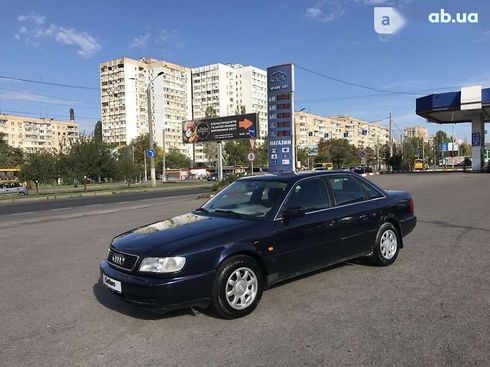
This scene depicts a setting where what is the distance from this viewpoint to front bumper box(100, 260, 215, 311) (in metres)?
4.06

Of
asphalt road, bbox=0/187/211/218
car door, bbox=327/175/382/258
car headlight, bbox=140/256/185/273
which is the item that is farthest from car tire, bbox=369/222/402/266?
asphalt road, bbox=0/187/211/218

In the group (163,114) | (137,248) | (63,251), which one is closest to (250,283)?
(137,248)

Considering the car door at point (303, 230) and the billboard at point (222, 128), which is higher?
the billboard at point (222, 128)

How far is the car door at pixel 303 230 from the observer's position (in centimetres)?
489

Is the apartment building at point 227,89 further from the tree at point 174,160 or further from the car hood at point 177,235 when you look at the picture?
the car hood at point 177,235

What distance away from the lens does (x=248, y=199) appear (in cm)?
565

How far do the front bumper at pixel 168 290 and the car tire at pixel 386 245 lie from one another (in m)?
2.93

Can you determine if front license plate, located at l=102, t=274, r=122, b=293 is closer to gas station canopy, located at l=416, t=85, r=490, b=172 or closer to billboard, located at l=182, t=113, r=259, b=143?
billboard, located at l=182, t=113, r=259, b=143

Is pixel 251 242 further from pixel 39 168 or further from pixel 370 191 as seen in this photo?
pixel 39 168

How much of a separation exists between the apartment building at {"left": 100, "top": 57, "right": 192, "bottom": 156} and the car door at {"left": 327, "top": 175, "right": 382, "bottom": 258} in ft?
340

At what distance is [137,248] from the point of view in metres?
4.38

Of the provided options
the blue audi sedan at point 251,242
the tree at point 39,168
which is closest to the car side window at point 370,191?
the blue audi sedan at point 251,242

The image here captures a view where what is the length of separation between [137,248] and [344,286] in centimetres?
261

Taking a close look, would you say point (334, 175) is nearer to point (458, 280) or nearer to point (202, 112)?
point (458, 280)
